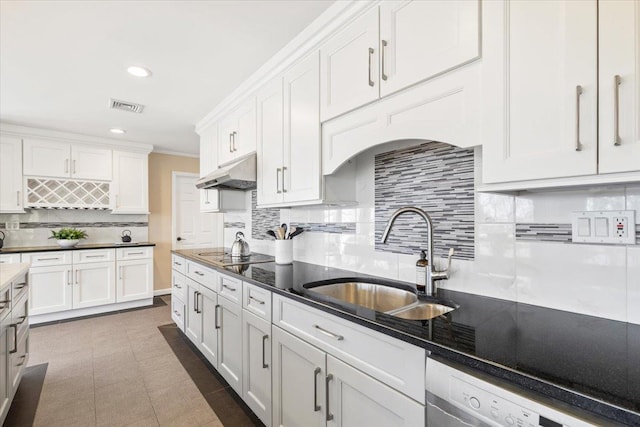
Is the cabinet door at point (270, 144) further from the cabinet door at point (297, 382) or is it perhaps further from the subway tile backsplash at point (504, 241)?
the cabinet door at point (297, 382)

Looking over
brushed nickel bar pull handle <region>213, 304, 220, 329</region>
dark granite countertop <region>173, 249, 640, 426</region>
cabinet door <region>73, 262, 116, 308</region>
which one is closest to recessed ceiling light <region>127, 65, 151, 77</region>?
brushed nickel bar pull handle <region>213, 304, 220, 329</region>

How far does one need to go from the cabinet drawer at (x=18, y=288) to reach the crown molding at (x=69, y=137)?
2.46 meters

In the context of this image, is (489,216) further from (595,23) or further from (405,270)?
(595,23)

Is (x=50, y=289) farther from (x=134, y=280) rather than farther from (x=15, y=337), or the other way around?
(x=15, y=337)

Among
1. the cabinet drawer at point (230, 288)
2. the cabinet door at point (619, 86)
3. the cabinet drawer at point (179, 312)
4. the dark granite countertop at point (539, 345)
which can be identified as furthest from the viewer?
the cabinet drawer at point (179, 312)

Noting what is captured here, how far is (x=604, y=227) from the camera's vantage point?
3.43 feet

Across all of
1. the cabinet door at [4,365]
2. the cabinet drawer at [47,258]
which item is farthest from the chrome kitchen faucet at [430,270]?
the cabinet drawer at [47,258]

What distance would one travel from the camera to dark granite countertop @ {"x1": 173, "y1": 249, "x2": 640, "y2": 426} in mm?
639

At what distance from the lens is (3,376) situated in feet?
5.77

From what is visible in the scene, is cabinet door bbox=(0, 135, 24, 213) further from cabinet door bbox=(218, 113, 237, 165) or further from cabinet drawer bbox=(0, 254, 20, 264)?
cabinet door bbox=(218, 113, 237, 165)

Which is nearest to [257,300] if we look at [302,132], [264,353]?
[264,353]

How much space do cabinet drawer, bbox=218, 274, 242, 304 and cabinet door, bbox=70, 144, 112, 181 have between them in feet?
10.9

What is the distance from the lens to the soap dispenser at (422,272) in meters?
1.47

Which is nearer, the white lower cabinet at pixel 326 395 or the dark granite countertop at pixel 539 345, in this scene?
the dark granite countertop at pixel 539 345
